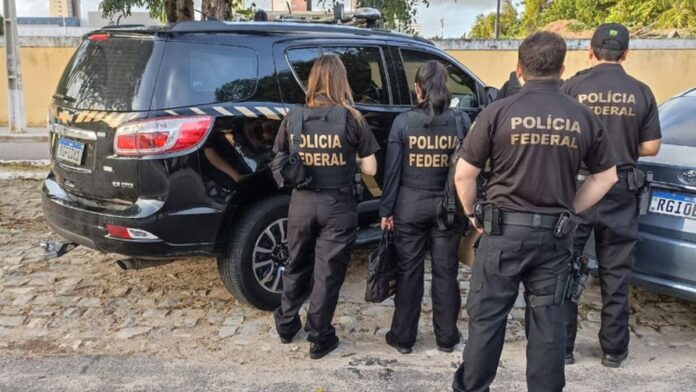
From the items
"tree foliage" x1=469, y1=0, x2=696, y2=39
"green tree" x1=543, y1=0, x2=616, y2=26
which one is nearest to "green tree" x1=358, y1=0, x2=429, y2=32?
"tree foliage" x1=469, y1=0, x2=696, y2=39

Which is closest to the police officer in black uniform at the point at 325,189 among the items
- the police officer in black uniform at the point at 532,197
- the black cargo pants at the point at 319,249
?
the black cargo pants at the point at 319,249

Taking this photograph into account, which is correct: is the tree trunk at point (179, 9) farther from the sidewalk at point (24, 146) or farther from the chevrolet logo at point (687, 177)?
the chevrolet logo at point (687, 177)

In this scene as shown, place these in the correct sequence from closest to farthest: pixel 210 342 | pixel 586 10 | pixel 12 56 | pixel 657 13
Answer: pixel 210 342 < pixel 12 56 < pixel 657 13 < pixel 586 10

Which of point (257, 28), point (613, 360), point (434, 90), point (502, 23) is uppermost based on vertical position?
point (502, 23)

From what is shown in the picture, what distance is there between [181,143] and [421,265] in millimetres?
1559

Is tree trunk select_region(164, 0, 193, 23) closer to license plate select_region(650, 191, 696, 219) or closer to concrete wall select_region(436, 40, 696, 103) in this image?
license plate select_region(650, 191, 696, 219)

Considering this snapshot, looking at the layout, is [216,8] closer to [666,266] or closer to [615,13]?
[666,266]

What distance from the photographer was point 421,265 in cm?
356

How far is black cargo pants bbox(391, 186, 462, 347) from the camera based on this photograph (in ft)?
11.3

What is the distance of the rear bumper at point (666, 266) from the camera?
11.4ft

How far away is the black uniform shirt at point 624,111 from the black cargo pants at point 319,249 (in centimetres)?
147

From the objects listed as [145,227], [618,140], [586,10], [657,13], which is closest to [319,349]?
[145,227]

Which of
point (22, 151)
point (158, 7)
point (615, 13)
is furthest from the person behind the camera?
point (615, 13)

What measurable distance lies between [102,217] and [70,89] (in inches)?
38.7
